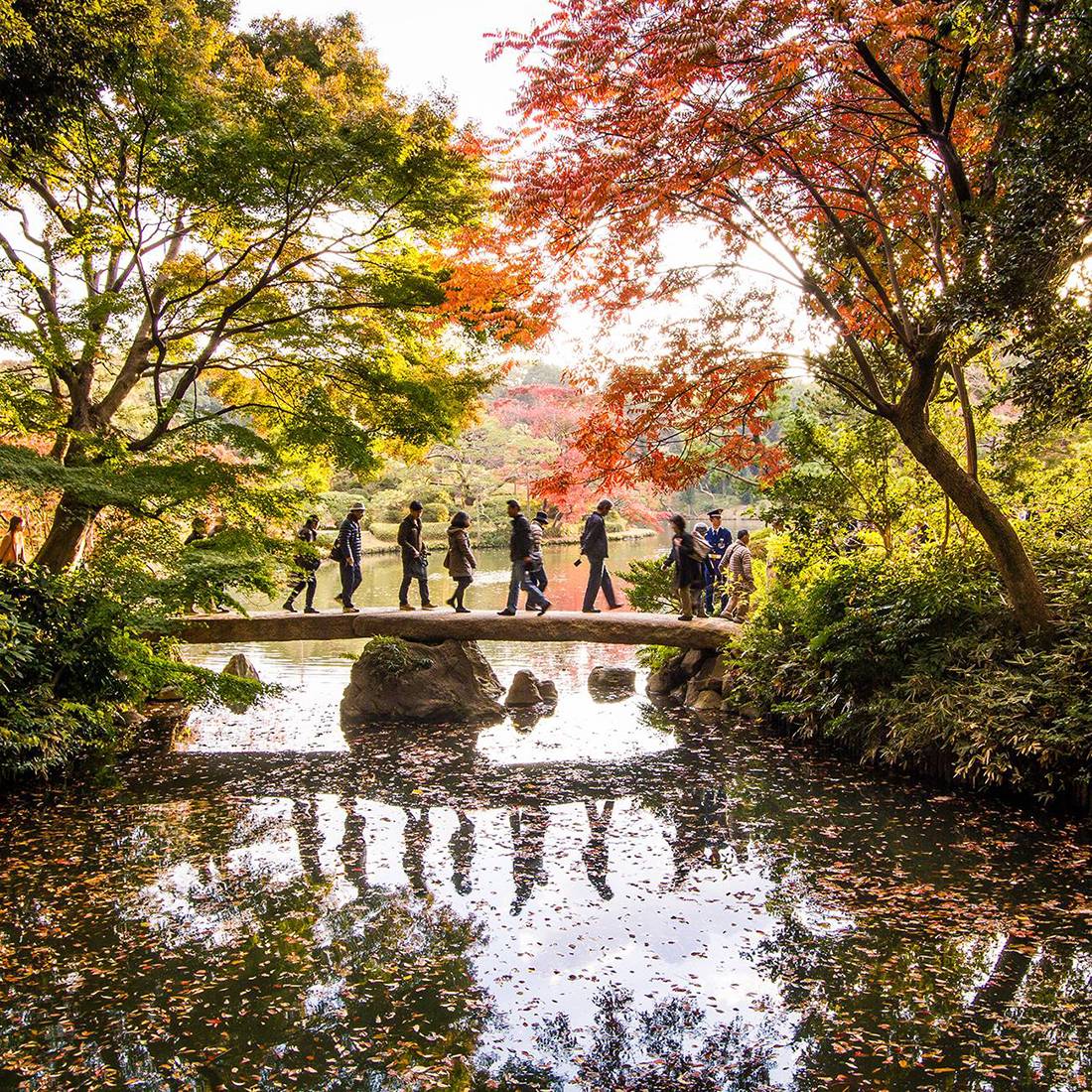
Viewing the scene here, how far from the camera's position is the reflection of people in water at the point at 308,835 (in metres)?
5.82

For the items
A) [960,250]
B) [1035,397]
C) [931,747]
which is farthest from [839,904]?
[960,250]

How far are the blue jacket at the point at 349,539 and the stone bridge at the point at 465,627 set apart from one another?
0.79 m

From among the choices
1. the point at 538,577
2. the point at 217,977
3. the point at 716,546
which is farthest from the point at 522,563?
the point at 217,977

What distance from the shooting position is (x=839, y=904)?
202 inches

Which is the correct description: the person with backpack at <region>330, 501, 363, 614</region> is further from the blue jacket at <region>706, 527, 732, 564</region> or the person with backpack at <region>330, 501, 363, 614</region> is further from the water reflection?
the blue jacket at <region>706, 527, 732, 564</region>

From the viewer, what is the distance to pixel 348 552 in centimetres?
1112

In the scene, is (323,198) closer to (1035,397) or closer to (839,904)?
(1035,397)

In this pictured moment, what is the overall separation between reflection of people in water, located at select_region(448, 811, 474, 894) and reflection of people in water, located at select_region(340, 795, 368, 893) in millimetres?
628

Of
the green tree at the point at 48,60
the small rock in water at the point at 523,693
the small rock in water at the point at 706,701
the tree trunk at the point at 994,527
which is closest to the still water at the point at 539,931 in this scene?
the tree trunk at the point at 994,527

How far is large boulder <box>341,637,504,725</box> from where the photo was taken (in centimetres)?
1051

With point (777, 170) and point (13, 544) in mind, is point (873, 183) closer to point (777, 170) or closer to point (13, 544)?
point (777, 170)

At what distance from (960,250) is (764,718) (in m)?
5.61

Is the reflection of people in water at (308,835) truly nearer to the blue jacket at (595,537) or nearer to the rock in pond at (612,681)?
the blue jacket at (595,537)

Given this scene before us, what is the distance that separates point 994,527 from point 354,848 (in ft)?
19.8
